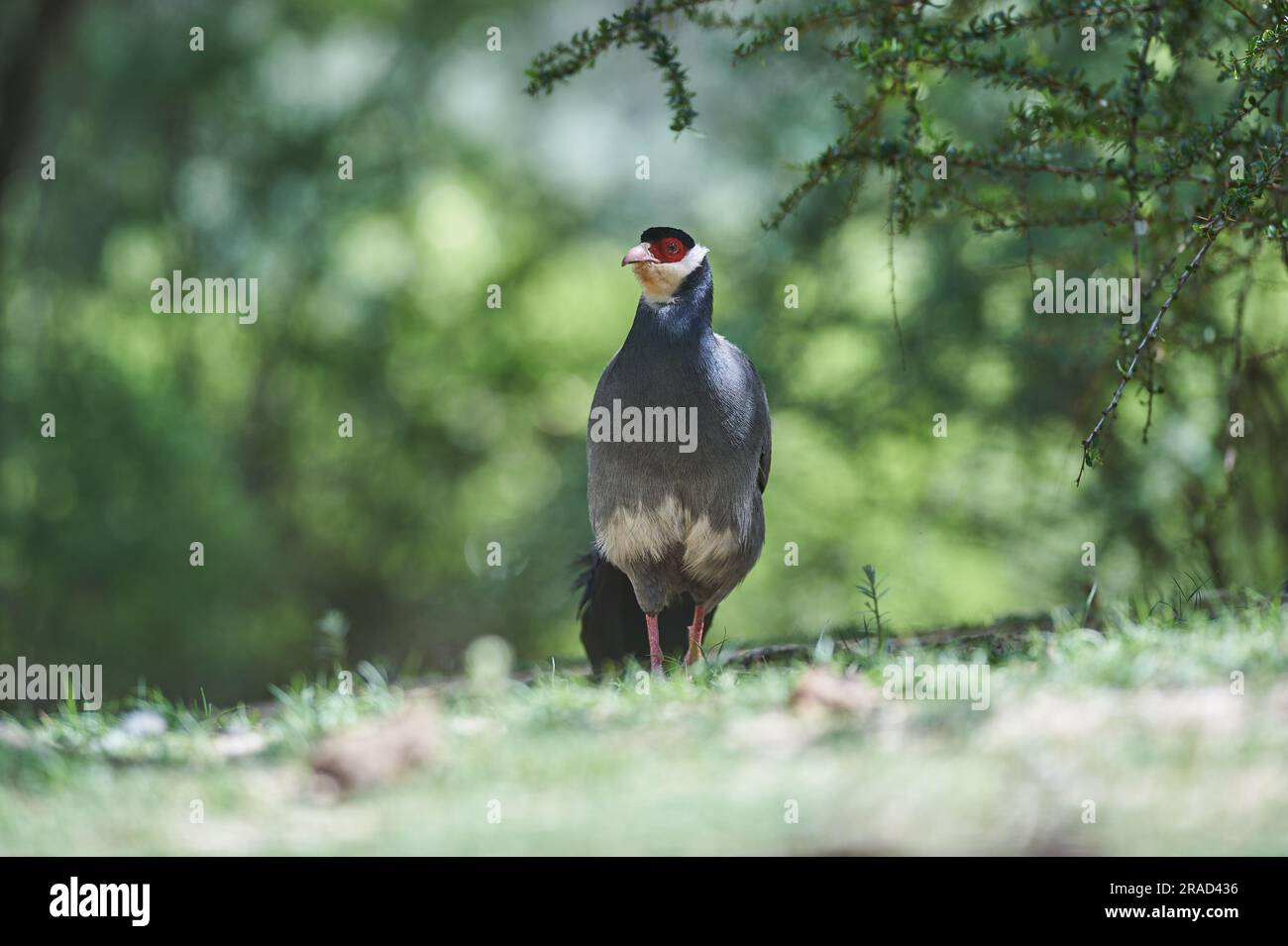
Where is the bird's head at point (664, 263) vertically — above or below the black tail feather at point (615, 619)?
above

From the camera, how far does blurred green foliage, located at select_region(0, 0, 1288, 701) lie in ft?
38.9

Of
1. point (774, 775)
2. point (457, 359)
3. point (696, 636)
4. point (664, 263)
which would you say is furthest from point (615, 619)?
point (457, 359)

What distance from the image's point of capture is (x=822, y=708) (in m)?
4.23

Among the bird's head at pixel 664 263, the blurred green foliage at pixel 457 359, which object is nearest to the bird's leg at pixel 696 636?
the blurred green foliage at pixel 457 359

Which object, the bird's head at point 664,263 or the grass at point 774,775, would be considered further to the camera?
the bird's head at point 664,263

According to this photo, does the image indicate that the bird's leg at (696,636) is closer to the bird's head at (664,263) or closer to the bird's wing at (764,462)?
the bird's wing at (764,462)

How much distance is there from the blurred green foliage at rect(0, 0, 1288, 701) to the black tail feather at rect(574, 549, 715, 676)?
710 millimetres

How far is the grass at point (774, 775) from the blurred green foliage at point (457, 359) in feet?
7.13

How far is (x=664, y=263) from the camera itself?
6.44 metres

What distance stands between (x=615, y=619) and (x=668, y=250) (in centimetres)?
200

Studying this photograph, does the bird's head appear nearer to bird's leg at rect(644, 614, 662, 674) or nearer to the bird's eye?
the bird's eye

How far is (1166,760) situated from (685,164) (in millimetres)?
14965

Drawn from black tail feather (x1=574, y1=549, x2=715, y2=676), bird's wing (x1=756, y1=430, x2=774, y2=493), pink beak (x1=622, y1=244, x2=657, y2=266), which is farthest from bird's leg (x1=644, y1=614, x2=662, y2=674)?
pink beak (x1=622, y1=244, x2=657, y2=266)

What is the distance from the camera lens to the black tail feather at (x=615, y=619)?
23.5 feet
